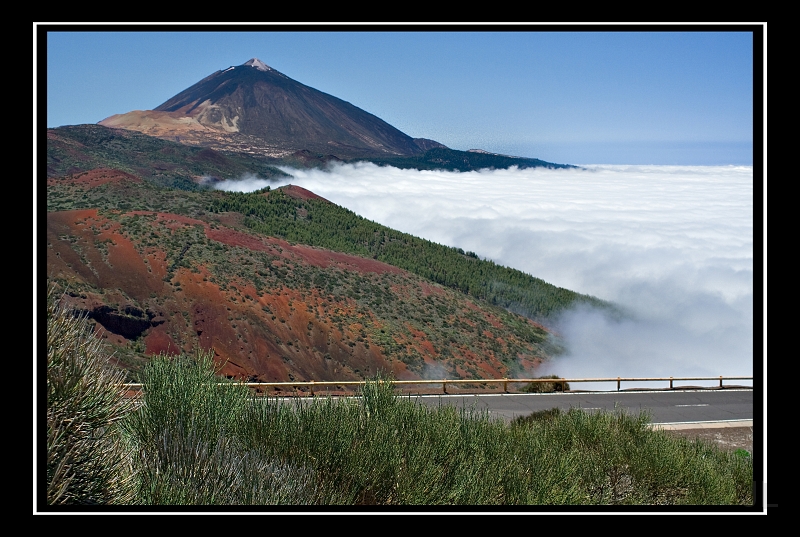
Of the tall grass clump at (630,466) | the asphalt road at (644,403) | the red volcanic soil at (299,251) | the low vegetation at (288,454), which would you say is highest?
the red volcanic soil at (299,251)

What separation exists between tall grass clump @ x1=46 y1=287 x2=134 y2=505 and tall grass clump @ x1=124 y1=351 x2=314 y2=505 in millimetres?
260

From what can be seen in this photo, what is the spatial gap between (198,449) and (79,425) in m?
0.94

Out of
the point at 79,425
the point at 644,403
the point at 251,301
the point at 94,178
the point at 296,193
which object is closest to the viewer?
the point at 79,425

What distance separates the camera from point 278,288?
4269 cm

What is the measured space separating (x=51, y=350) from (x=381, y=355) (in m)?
35.5

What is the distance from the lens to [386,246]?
73.4m

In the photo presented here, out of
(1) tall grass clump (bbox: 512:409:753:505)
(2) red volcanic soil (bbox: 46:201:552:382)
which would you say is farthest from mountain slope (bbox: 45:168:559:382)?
(1) tall grass clump (bbox: 512:409:753:505)

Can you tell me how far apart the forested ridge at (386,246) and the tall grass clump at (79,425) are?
175 feet

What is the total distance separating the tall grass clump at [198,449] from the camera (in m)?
5.13

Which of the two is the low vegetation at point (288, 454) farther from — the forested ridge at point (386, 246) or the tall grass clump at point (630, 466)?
the forested ridge at point (386, 246)

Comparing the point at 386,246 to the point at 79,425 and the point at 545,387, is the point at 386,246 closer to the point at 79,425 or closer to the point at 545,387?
the point at 545,387

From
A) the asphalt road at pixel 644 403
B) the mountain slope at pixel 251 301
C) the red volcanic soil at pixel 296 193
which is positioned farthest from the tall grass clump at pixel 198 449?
the red volcanic soil at pixel 296 193

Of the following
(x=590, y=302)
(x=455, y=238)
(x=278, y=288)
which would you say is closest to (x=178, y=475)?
(x=278, y=288)

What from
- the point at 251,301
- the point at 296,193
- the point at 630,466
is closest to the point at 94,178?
the point at 296,193
